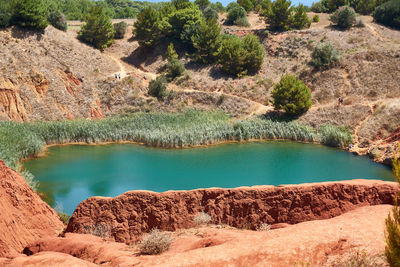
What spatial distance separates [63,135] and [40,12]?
54.8ft

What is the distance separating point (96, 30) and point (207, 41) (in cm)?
1362

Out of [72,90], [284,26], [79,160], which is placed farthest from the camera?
[284,26]

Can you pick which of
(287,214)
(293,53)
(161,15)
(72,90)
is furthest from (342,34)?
(287,214)

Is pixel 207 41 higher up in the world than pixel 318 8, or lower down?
lower down

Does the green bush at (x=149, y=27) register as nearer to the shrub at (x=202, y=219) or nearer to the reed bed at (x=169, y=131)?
the reed bed at (x=169, y=131)

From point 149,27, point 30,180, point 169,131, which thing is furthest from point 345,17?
point 30,180

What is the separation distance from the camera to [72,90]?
37500mm

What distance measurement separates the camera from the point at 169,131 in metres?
30.0

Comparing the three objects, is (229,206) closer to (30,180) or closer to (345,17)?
(30,180)

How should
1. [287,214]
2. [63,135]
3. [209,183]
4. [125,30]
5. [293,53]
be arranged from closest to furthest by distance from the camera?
1. [287,214]
2. [209,183]
3. [63,135]
4. [293,53]
5. [125,30]

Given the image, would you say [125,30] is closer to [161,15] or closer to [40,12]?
[161,15]

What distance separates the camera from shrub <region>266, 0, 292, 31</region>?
46.1 metres

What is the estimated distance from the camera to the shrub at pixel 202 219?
1138 centimetres

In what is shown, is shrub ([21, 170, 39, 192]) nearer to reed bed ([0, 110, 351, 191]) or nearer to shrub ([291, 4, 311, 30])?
reed bed ([0, 110, 351, 191])
